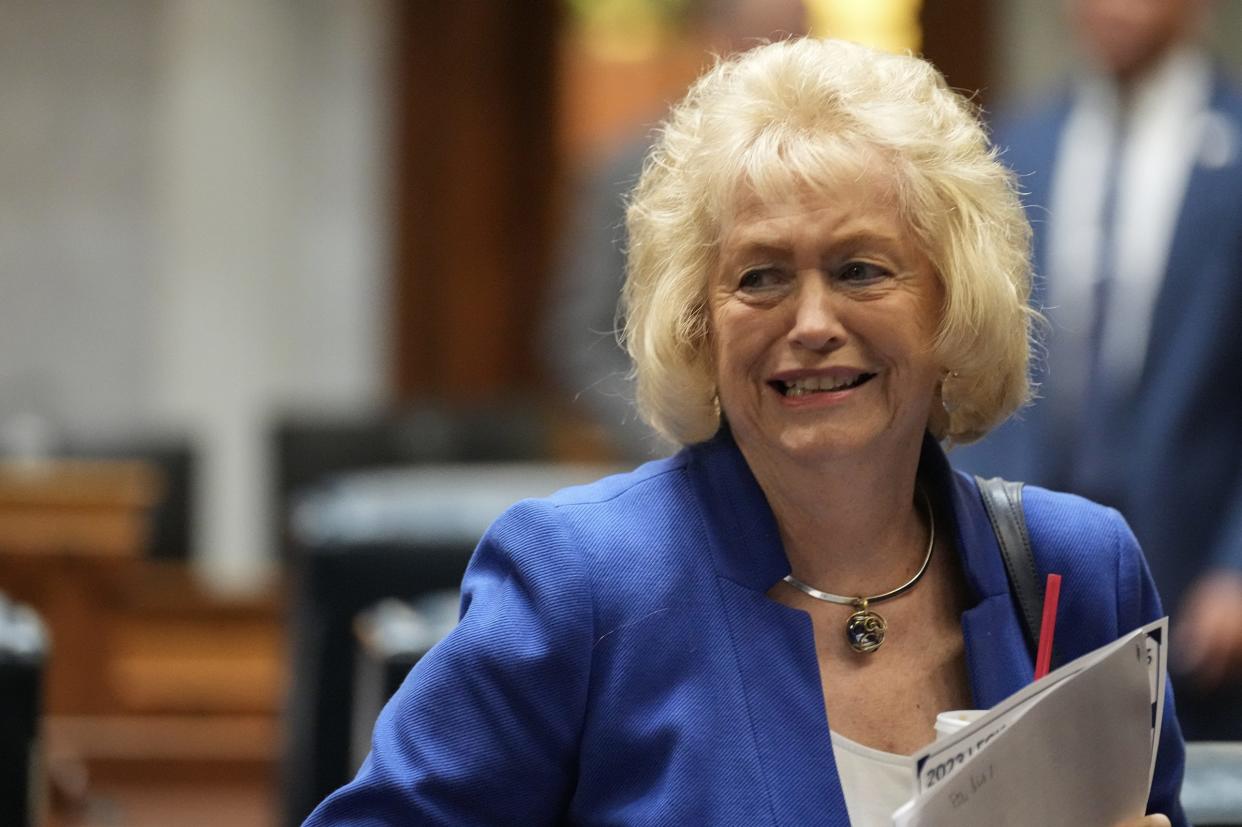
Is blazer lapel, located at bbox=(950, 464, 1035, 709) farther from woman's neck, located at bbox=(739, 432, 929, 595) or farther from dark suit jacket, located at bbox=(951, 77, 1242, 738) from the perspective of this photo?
dark suit jacket, located at bbox=(951, 77, 1242, 738)

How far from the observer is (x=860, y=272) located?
1.82m

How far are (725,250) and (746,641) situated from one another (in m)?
0.37

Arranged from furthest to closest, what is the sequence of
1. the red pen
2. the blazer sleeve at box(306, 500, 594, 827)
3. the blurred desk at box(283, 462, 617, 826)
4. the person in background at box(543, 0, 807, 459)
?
the blurred desk at box(283, 462, 617, 826) → the person in background at box(543, 0, 807, 459) → the red pen → the blazer sleeve at box(306, 500, 594, 827)

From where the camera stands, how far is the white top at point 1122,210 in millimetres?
3367

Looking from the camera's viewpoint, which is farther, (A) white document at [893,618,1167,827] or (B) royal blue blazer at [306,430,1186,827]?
(B) royal blue blazer at [306,430,1186,827]

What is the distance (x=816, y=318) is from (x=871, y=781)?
428 millimetres

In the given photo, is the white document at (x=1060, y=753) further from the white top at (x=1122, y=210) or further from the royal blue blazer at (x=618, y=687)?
the white top at (x=1122, y=210)

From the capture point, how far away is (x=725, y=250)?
185 centimetres

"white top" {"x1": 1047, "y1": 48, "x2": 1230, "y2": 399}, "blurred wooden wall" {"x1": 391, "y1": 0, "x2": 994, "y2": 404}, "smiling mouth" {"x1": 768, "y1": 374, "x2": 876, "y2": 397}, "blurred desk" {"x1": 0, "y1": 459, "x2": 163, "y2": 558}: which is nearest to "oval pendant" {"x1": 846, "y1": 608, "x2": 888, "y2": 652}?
"smiling mouth" {"x1": 768, "y1": 374, "x2": 876, "y2": 397}

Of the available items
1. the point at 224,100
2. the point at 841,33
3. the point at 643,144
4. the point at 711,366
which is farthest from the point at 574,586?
the point at 224,100

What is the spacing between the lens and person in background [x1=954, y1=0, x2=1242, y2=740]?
335cm

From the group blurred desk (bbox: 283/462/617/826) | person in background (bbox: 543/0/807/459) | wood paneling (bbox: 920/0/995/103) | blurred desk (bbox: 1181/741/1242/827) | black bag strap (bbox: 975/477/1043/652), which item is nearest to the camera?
black bag strap (bbox: 975/477/1043/652)

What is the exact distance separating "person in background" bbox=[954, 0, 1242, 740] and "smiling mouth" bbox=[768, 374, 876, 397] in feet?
4.98

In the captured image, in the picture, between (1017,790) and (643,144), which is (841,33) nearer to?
(643,144)
